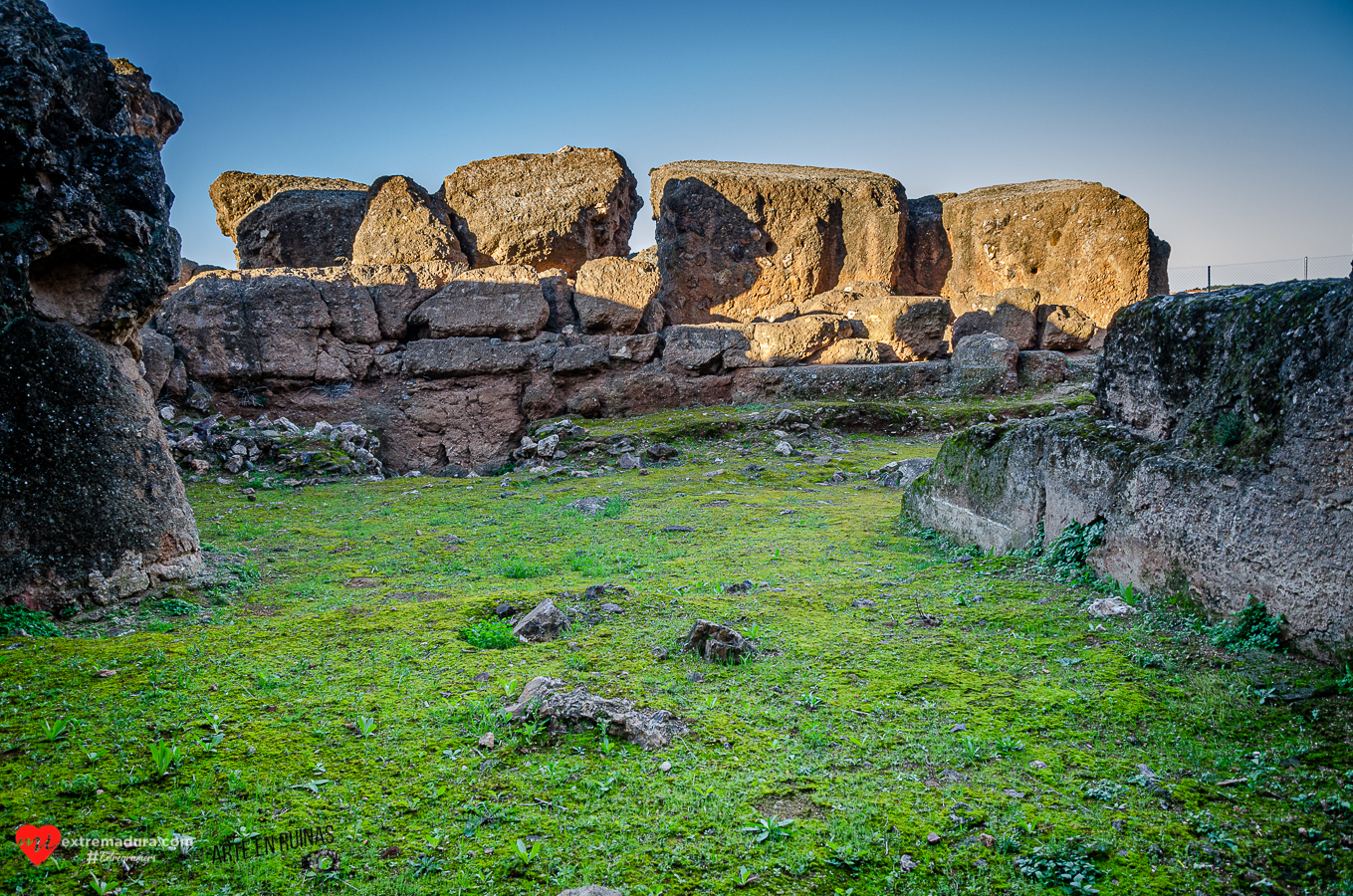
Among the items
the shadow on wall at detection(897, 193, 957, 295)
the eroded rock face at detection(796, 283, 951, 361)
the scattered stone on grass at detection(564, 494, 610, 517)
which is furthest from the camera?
the shadow on wall at detection(897, 193, 957, 295)

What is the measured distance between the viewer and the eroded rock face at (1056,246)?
15.3 meters

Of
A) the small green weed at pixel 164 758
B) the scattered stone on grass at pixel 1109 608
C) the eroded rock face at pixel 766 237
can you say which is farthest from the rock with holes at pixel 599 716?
the eroded rock face at pixel 766 237

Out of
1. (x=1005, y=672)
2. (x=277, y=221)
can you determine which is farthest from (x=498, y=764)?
(x=277, y=221)

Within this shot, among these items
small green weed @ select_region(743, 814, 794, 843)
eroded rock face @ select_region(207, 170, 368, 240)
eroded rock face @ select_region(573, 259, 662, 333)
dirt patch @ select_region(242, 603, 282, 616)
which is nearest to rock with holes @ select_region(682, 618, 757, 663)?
small green weed @ select_region(743, 814, 794, 843)

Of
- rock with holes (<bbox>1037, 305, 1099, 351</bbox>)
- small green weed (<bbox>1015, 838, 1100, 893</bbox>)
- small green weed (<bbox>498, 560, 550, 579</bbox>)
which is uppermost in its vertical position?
rock with holes (<bbox>1037, 305, 1099, 351</bbox>)

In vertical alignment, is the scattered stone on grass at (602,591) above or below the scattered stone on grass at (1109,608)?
below

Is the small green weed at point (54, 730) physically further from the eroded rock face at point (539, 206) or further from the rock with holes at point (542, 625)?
the eroded rock face at point (539, 206)

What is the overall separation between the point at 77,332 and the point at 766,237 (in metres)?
14.1

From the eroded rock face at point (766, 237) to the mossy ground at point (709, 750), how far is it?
1289cm

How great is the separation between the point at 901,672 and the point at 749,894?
1600 mm

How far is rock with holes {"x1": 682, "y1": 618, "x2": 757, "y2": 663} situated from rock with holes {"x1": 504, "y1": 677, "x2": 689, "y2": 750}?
599 millimetres

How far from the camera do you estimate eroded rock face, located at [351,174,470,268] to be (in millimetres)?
16609

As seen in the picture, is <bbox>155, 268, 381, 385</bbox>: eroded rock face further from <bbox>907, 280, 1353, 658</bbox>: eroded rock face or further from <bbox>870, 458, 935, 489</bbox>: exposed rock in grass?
<bbox>907, 280, 1353, 658</bbox>: eroded rock face

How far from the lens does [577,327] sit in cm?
1609
